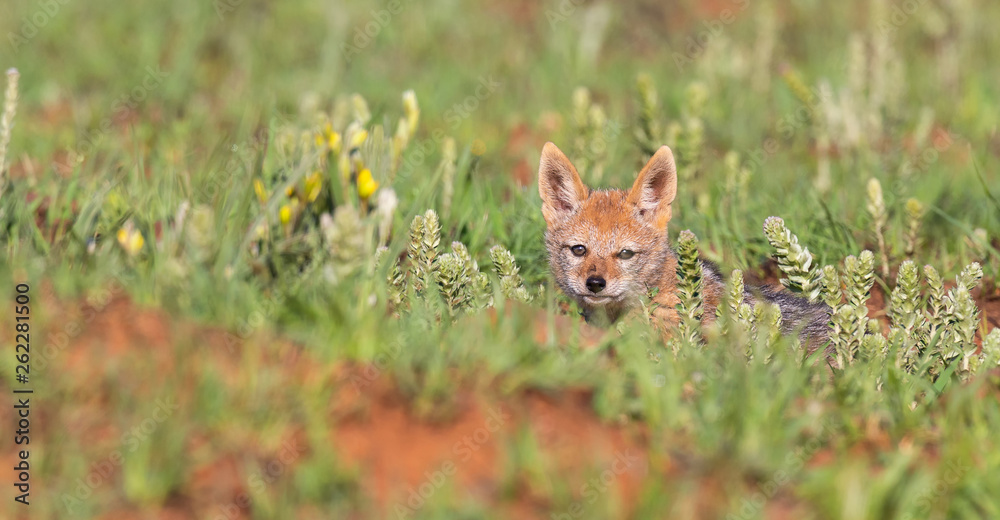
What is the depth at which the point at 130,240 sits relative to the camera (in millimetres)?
3752

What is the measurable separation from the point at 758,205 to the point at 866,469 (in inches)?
114

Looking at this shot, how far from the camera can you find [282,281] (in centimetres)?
371

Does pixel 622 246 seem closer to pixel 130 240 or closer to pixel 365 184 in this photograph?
pixel 365 184

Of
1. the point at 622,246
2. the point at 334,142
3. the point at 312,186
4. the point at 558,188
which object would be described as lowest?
the point at 622,246

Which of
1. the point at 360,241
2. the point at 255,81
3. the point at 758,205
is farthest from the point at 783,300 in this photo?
the point at 255,81

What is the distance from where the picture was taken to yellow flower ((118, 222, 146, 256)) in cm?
374

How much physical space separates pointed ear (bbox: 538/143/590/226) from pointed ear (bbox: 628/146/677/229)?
0.30 m

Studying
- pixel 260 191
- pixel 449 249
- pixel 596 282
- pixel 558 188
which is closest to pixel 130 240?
pixel 260 191

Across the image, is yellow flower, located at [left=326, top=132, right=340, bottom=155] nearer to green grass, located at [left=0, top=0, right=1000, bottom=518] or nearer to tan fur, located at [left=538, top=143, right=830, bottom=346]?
green grass, located at [left=0, top=0, right=1000, bottom=518]

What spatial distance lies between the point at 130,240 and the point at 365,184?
3.48ft

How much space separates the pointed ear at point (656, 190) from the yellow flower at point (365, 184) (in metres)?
1.45

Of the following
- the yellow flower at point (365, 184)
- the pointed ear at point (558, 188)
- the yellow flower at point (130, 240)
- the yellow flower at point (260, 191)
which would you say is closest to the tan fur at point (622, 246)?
the pointed ear at point (558, 188)

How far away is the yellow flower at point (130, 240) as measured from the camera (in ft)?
12.3

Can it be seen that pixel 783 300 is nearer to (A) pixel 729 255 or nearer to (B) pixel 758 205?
(A) pixel 729 255
